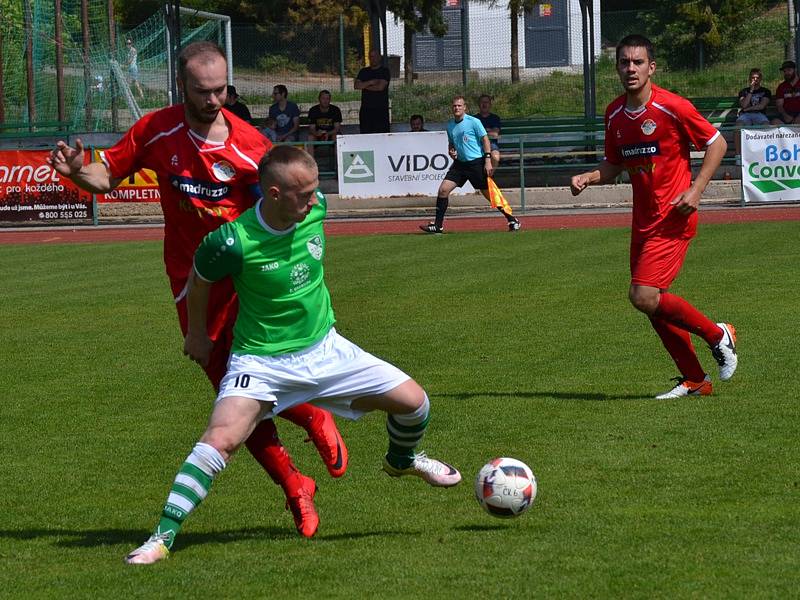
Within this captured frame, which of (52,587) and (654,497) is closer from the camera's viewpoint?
(52,587)

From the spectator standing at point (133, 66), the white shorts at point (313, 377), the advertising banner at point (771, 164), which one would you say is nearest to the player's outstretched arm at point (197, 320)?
the white shorts at point (313, 377)

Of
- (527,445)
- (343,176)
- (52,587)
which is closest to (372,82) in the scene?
(343,176)

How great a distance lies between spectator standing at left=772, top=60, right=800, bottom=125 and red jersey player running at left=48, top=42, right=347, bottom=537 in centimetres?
1966

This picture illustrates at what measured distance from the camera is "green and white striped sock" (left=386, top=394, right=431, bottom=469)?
5254 millimetres

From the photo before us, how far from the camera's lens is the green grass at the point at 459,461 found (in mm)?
→ 4672

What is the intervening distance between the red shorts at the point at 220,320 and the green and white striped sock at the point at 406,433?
0.76 meters

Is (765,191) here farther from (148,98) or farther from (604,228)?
(148,98)

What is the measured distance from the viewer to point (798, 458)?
6.15 m

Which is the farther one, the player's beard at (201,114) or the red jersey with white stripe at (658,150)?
the red jersey with white stripe at (658,150)

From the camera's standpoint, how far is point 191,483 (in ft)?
16.0

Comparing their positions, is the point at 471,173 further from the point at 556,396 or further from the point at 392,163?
the point at 556,396

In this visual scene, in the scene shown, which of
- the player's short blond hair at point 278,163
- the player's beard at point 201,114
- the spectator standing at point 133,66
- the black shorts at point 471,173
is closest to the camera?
the player's short blond hair at point 278,163

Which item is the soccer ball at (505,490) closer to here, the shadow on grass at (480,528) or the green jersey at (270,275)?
the shadow on grass at (480,528)

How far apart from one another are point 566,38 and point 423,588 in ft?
114
